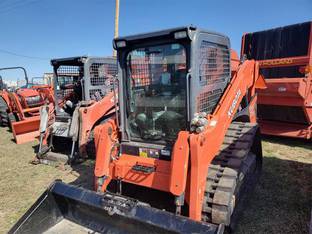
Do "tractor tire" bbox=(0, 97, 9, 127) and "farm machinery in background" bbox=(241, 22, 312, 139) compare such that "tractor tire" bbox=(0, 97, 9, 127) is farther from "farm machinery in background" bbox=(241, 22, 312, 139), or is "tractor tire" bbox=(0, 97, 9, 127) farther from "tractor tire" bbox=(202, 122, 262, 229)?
"tractor tire" bbox=(202, 122, 262, 229)

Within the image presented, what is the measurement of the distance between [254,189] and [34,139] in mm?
6940

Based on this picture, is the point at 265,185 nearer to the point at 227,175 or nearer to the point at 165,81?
the point at 227,175

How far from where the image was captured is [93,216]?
317cm

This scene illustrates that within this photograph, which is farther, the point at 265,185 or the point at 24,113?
the point at 24,113

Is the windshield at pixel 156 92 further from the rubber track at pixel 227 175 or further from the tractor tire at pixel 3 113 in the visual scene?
the tractor tire at pixel 3 113

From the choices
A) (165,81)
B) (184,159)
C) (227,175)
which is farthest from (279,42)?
(184,159)

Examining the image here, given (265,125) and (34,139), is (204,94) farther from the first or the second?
(34,139)

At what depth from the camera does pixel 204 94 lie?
328cm

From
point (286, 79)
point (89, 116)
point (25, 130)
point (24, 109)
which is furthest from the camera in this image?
point (24, 109)

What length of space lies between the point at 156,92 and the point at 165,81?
19 cm

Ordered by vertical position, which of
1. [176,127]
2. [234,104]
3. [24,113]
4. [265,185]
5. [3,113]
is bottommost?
[265,185]

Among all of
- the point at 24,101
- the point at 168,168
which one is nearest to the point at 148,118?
the point at 168,168

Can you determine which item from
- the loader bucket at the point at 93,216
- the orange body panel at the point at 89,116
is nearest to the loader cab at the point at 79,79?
the orange body panel at the point at 89,116

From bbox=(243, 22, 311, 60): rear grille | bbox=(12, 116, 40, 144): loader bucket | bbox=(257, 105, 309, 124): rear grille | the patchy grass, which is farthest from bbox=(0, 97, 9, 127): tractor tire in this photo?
bbox=(257, 105, 309, 124): rear grille
